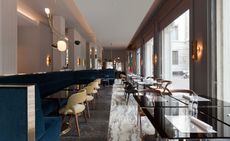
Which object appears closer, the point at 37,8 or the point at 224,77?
the point at 224,77

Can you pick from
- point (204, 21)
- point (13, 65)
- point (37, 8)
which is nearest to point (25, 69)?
point (37, 8)

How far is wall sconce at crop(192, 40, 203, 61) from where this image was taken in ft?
17.9

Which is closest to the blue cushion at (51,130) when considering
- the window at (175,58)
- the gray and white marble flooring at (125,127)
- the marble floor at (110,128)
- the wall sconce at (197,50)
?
the marble floor at (110,128)

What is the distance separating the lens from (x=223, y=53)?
4914 millimetres

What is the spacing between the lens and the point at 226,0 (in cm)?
483

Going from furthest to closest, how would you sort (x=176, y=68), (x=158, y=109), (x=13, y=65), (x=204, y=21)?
(x=176, y=68), (x=13, y=65), (x=204, y=21), (x=158, y=109)

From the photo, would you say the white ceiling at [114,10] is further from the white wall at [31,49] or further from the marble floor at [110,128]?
the marble floor at [110,128]

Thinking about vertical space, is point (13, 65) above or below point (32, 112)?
above

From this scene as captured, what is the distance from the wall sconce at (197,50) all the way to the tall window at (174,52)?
70.6 inches

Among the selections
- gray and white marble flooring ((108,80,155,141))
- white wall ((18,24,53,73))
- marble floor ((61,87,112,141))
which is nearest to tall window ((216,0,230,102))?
gray and white marble flooring ((108,80,155,141))

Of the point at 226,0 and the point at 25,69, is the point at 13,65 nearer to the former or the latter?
A: the point at 226,0

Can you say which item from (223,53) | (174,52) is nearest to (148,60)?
(174,52)

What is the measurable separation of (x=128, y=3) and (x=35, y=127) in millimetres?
5990

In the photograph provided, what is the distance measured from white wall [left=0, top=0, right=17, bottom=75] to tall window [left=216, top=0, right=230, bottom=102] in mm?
4401
